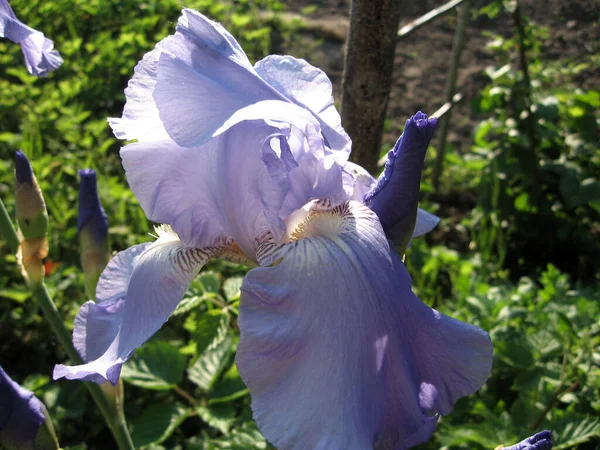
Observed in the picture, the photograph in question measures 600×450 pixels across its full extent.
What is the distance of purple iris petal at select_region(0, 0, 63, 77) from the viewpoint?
53.5 inches

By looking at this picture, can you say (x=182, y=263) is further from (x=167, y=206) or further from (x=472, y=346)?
(x=472, y=346)

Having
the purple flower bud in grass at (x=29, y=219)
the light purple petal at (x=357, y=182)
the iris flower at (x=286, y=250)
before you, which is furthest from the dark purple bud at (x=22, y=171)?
the light purple petal at (x=357, y=182)

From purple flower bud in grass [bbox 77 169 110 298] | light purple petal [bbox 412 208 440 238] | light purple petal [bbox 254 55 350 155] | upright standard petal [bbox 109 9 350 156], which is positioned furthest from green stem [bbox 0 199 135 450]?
light purple petal [bbox 412 208 440 238]

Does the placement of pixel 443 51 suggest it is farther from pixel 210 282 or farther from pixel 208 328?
pixel 208 328

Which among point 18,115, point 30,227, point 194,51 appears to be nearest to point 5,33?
point 30,227

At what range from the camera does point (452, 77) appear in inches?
145

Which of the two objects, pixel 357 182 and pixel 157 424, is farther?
pixel 157 424

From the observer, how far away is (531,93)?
313cm

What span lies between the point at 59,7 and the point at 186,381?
4.81 m

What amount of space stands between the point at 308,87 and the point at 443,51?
505 cm

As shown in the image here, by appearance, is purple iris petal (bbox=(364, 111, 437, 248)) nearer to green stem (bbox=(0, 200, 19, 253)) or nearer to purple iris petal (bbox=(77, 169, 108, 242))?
purple iris petal (bbox=(77, 169, 108, 242))

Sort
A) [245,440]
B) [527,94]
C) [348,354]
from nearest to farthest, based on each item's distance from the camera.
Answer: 1. [348,354]
2. [245,440]
3. [527,94]

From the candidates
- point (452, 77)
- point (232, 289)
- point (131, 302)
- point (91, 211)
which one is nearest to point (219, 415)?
point (232, 289)

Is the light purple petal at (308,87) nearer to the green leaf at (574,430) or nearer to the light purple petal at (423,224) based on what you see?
the light purple petal at (423,224)
